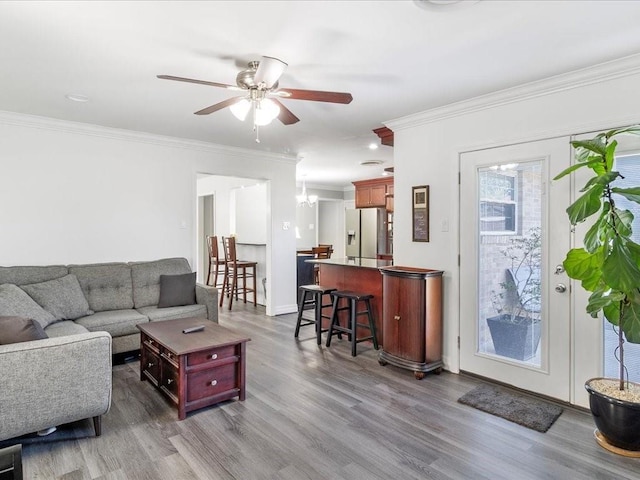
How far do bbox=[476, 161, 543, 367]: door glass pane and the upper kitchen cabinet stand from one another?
16.1 feet

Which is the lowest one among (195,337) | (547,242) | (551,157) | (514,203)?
(195,337)

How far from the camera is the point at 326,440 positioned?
7.82ft

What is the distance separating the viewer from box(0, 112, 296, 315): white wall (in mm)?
3869

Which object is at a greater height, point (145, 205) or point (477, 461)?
point (145, 205)

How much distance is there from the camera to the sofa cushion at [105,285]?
13.0 feet

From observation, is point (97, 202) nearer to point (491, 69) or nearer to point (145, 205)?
point (145, 205)

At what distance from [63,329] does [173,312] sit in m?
1.01

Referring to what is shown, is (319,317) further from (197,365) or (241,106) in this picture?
(241,106)

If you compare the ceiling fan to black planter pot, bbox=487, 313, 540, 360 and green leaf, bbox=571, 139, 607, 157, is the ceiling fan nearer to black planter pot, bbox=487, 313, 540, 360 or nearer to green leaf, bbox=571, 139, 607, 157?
green leaf, bbox=571, 139, 607, 157

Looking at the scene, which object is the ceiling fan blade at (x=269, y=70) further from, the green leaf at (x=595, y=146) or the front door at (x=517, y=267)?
the front door at (x=517, y=267)

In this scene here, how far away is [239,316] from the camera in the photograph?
232 inches

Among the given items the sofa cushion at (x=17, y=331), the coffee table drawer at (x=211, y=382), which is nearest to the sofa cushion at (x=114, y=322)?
the sofa cushion at (x=17, y=331)

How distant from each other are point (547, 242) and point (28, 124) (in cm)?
498

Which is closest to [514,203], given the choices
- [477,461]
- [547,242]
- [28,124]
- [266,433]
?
[547,242]
